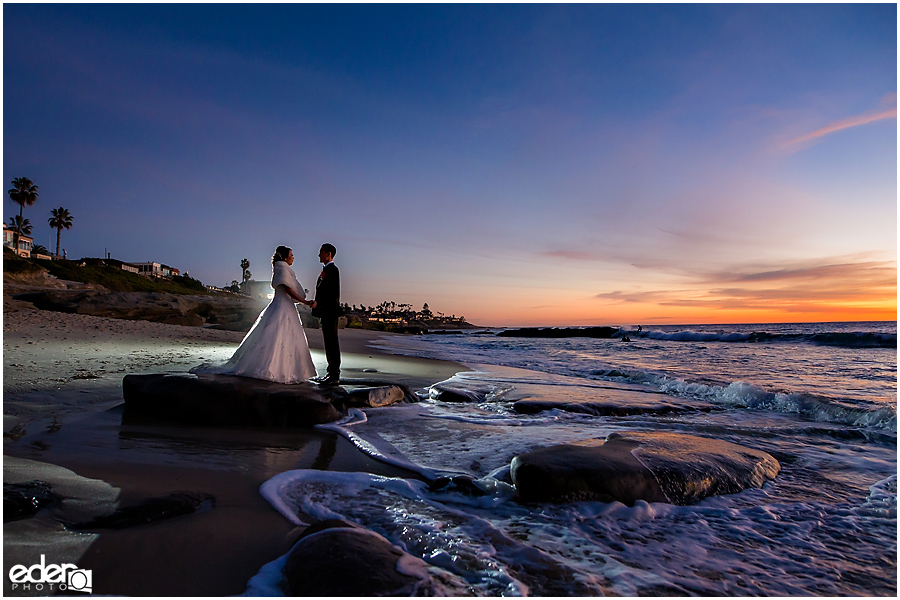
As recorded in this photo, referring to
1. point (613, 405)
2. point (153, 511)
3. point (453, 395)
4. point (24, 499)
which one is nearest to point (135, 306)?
point (453, 395)

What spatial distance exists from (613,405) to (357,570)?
5.87 meters

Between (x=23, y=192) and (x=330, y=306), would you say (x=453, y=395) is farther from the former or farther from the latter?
(x=23, y=192)

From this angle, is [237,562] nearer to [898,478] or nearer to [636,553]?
[636,553]

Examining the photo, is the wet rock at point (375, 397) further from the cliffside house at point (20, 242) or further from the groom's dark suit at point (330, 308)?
the cliffside house at point (20, 242)

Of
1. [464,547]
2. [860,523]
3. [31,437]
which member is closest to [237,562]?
[464,547]

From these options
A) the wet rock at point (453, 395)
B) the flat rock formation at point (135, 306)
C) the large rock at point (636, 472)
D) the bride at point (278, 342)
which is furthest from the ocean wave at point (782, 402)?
the flat rock formation at point (135, 306)

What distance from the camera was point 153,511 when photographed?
2.50 m

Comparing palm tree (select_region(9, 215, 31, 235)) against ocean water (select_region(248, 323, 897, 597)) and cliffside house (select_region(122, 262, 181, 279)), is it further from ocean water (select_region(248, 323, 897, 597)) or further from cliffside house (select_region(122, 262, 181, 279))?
ocean water (select_region(248, 323, 897, 597))

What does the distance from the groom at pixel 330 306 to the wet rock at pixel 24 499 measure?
4616 mm

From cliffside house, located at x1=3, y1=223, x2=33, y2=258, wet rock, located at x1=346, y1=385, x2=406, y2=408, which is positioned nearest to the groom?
wet rock, located at x1=346, y1=385, x2=406, y2=408

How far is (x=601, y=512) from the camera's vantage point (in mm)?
3006

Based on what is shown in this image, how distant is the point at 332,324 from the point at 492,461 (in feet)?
13.8

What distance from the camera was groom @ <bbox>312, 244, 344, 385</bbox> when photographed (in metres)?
7.27

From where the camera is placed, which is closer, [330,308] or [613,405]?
[613,405]
